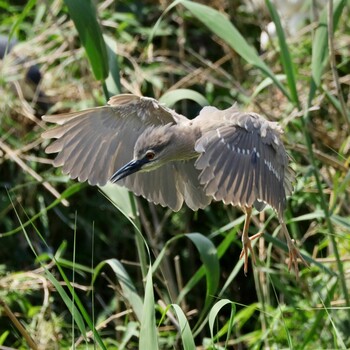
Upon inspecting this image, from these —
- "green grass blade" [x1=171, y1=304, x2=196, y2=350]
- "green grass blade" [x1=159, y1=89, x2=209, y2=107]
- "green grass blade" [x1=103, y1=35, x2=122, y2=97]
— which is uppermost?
"green grass blade" [x1=103, y1=35, x2=122, y2=97]

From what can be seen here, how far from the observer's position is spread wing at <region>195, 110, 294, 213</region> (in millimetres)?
2230

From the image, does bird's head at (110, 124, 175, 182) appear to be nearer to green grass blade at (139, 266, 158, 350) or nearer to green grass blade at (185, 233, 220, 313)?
green grass blade at (185, 233, 220, 313)

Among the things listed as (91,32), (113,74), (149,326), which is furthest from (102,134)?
(149,326)

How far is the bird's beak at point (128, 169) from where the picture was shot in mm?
2418

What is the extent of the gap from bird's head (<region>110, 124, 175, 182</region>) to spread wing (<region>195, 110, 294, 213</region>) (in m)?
0.14

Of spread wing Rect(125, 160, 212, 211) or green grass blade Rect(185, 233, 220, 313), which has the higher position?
spread wing Rect(125, 160, 212, 211)

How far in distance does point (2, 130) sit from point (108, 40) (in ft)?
5.64

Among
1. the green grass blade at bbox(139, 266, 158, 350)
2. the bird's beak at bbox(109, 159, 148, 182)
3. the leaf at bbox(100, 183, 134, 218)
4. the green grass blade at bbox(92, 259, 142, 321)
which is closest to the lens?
the green grass blade at bbox(139, 266, 158, 350)

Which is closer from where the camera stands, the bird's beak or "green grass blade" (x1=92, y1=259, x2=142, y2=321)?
the bird's beak

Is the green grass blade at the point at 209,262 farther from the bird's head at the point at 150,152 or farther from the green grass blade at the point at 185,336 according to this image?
the green grass blade at the point at 185,336

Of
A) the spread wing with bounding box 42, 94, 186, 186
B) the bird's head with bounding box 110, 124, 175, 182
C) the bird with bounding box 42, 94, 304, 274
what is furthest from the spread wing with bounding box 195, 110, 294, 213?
the spread wing with bounding box 42, 94, 186, 186

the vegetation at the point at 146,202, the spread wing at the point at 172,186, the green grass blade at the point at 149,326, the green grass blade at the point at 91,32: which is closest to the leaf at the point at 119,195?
the spread wing at the point at 172,186

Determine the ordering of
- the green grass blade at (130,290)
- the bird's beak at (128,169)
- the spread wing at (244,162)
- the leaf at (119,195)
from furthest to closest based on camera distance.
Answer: the leaf at (119,195)
the green grass blade at (130,290)
the bird's beak at (128,169)
the spread wing at (244,162)

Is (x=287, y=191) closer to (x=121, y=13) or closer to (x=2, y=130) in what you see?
(x=2, y=130)
